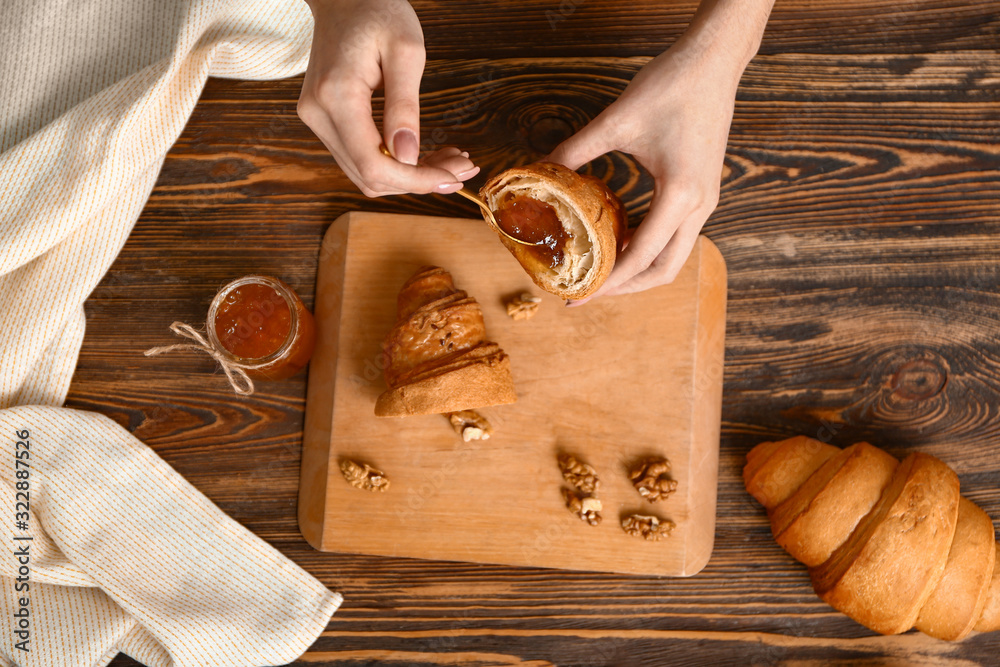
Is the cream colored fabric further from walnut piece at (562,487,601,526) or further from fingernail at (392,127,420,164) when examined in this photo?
fingernail at (392,127,420,164)

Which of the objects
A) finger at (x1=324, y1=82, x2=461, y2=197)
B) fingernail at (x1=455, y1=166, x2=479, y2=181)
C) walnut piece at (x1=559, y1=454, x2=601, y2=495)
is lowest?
walnut piece at (x1=559, y1=454, x2=601, y2=495)

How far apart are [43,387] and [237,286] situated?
32.7 inches

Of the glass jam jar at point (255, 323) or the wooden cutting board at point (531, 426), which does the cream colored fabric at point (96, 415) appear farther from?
the glass jam jar at point (255, 323)

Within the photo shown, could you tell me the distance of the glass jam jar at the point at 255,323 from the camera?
210 centimetres

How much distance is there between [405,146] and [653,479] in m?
1.30

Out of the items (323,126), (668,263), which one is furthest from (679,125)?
(323,126)

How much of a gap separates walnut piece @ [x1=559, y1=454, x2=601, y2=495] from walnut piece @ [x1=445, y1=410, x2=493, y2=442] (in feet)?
0.94

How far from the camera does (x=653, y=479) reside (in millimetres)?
2137

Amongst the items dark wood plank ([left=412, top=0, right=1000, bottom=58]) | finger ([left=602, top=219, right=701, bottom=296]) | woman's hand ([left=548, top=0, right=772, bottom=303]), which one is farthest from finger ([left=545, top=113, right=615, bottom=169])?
dark wood plank ([left=412, top=0, right=1000, bottom=58])

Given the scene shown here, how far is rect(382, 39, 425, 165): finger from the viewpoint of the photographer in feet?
5.24

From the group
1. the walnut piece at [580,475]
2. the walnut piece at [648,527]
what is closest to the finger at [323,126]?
the walnut piece at [580,475]

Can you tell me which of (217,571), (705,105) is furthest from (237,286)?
(705,105)

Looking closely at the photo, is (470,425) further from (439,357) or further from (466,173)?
(466,173)

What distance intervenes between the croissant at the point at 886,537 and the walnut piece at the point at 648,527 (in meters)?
0.32
